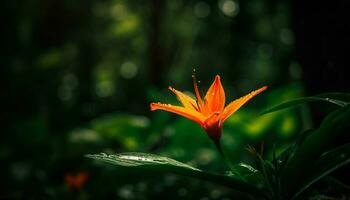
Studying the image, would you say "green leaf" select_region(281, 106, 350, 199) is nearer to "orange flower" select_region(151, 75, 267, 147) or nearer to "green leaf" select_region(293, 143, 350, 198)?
"green leaf" select_region(293, 143, 350, 198)

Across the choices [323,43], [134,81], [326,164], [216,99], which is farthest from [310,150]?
[134,81]

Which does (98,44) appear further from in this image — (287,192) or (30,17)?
(287,192)

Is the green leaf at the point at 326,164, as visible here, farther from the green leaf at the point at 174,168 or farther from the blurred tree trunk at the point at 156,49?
the blurred tree trunk at the point at 156,49

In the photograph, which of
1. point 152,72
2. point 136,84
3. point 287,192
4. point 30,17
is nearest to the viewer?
point 287,192

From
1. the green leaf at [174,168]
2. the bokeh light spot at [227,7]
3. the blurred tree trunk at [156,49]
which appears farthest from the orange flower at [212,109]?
the blurred tree trunk at [156,49]

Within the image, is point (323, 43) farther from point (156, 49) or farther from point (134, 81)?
point (134, 81)

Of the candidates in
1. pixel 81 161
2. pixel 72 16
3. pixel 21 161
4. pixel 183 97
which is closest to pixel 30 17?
pixel 72 16
